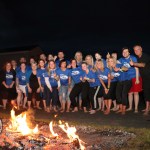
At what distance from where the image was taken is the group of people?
1156cm

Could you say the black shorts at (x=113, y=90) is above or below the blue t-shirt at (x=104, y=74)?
below

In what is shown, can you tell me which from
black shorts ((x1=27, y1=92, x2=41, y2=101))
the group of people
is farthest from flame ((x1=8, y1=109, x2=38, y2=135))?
black shorts ((x1=27, y1=92, x2=41, y2=101))

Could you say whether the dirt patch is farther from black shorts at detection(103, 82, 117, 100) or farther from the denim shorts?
the denim shorts

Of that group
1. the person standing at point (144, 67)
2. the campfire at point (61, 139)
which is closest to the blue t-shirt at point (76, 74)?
the person standing at point (144, 67)

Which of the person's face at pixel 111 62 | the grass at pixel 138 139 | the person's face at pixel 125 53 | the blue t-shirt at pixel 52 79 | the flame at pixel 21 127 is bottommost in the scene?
the grass at pixel 138 139

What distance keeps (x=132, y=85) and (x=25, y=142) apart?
5.59 m

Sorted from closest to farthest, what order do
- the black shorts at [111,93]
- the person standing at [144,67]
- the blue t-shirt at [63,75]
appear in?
the person standing at [144,67] → the black shorts at [111,93] → the blue t-shirt at [63,75]

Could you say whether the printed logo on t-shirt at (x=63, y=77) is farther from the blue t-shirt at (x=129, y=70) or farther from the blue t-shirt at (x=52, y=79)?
the blue t-shirt at (x=129, y=70)

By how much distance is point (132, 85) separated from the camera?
11.8m

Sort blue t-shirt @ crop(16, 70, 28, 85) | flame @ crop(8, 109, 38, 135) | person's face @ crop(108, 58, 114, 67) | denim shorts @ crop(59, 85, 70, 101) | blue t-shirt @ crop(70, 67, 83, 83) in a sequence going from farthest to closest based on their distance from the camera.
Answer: blue t-shirt @ crop(16, 70, 28, 85) < denim shorts @ crop(59, 85, 70, 101) < blue t-shirt @ crop(70, 67, 83, 83) < person's face @ crop(108, 58, 114, 67) < flame @ crop(8, 109, 38, 135)

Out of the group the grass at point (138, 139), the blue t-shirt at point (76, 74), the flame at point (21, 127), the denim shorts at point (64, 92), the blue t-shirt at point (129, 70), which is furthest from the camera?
the denim shorts at point (64, 92)

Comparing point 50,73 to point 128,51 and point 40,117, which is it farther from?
point 128,51

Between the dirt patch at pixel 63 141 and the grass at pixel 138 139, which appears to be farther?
the dirt patch at pixel 63 141

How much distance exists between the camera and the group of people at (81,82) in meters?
11.6
